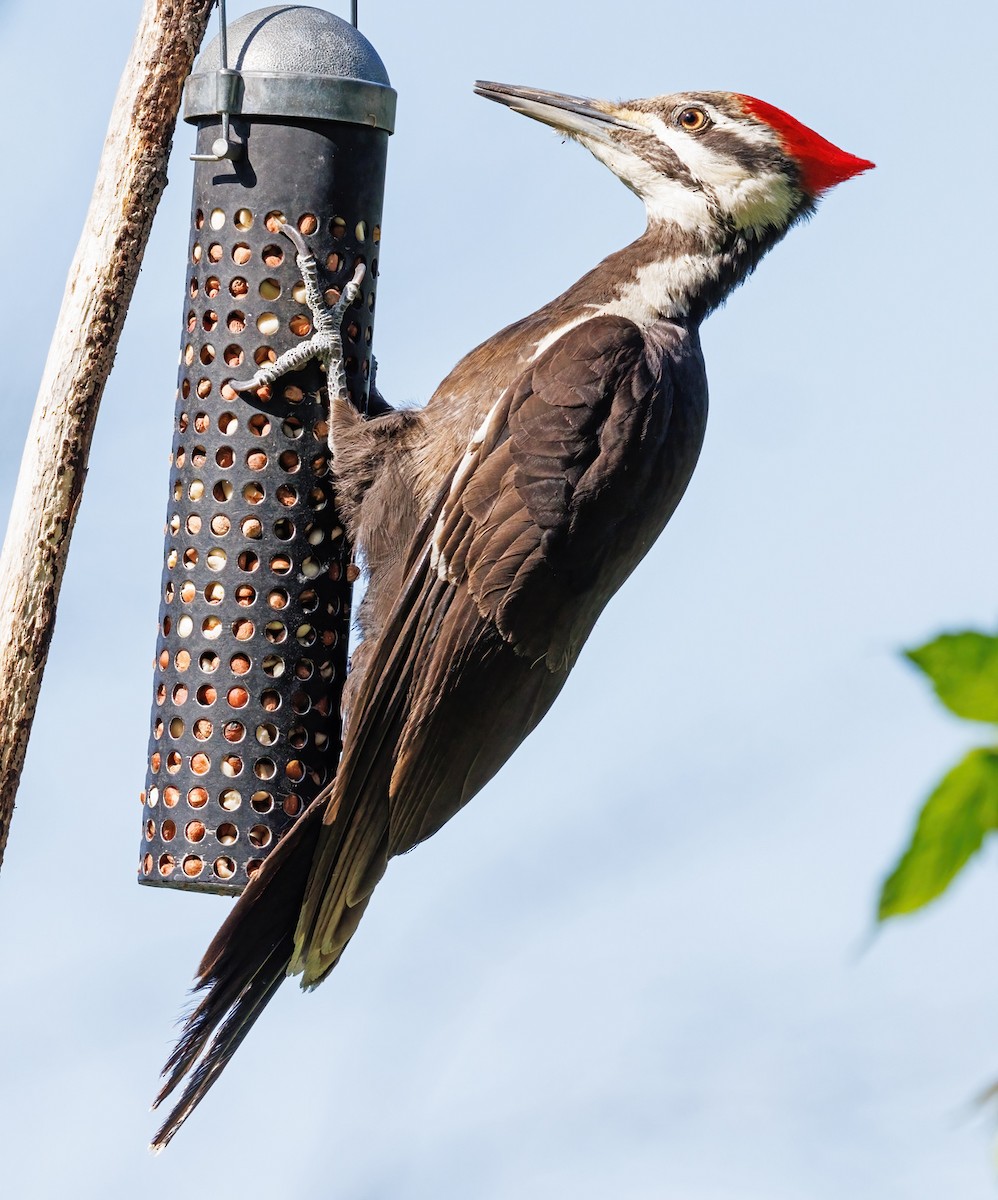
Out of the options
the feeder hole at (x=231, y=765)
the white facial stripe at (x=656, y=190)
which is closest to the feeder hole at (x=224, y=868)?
the feeder hole at (x=231, y=765)

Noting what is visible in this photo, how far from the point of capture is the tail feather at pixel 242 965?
297 centimetres

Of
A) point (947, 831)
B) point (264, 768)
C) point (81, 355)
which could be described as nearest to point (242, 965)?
point (264, 768)

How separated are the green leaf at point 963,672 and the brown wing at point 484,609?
8.21 feet

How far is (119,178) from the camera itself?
3170 mm

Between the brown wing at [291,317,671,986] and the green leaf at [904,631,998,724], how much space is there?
2.50 metres

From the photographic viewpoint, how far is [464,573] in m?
2.98

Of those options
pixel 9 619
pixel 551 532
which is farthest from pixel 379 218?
pixel 9 619

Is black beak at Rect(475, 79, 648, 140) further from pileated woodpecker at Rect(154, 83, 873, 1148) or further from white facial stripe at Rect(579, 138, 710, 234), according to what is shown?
pileated woodpecker at Rect(154, 83, 873, 1148)

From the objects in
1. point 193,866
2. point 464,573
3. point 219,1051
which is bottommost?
point 219,1051

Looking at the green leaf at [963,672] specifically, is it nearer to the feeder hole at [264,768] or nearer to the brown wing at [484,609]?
the brown wing at [484,609]

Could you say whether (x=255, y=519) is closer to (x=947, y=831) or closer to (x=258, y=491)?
(x=258, y=491)

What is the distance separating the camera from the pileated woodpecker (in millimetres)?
2967

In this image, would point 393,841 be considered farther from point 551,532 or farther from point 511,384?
point 511,384

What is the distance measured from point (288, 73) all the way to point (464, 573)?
104 cm
